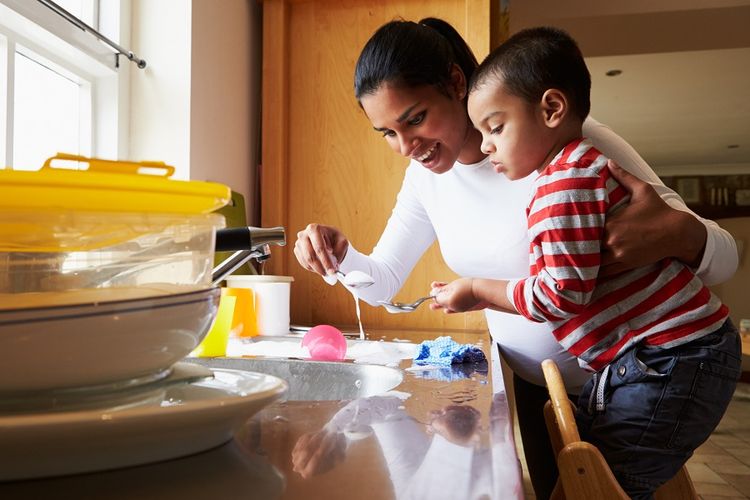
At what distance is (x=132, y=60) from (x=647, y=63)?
14.7 feet

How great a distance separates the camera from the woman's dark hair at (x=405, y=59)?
1.21m

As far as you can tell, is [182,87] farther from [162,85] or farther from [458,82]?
[458,82]

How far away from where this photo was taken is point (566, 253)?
927 mm

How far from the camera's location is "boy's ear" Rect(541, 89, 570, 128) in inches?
41.9

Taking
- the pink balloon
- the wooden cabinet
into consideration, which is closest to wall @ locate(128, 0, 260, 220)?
the wooden cabinet

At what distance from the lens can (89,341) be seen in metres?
0.39

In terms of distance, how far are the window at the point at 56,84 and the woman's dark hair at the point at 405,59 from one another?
65cm

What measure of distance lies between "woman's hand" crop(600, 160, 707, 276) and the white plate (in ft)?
2.08

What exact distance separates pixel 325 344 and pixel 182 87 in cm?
84

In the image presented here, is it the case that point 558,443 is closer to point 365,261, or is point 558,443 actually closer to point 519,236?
point 519,236

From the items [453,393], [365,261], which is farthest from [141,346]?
[365,261]

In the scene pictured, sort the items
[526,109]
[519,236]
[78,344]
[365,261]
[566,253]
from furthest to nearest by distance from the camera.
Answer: [365,261]
[519,236]
[526,109]
[566,253]
[78,344]

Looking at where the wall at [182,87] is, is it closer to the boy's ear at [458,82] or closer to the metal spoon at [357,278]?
the metal spoon at [357,278]

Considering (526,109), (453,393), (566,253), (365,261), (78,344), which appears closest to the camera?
(78,344)
